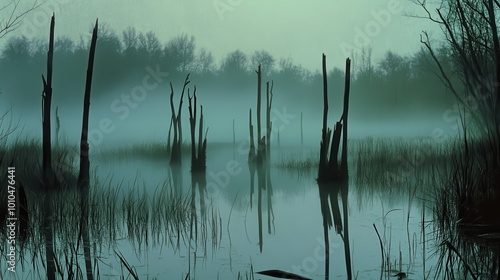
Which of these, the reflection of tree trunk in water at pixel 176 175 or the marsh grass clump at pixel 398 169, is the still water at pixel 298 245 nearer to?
the marsh grass clump at pixel 398 169

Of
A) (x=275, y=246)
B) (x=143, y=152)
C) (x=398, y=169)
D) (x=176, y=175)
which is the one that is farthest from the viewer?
(x=143, y=152)

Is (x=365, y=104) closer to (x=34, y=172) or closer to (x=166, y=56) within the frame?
(x=166, y=56)

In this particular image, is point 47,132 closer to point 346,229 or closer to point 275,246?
point 346,229

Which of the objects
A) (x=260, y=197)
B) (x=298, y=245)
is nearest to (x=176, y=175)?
(x=260, y=197)

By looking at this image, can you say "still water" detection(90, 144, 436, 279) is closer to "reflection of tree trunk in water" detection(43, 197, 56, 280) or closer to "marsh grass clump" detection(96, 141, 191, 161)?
"reflection of tree trunk in water" detection(43, 197, 56, 280)

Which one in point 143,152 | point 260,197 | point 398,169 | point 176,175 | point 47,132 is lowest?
point 260,197

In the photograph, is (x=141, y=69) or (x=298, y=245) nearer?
(x=298, y=245)

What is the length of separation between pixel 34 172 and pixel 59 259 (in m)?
5.71

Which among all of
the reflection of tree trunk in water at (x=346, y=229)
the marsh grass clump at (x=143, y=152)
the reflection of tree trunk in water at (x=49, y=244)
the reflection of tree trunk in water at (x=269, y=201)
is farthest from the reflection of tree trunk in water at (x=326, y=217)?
the marsh grass clump at (x=143, y=152)

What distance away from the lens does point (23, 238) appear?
5586 mm

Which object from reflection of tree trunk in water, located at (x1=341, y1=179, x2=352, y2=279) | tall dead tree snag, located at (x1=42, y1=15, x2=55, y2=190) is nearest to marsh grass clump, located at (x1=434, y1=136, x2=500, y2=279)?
reflection of tree trunk in water, located at (x1=341, y1=179, x2=352, y2=279)

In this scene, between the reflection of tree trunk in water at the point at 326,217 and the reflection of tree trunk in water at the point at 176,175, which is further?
the reflection of tree trunk in water at the point at 176,175

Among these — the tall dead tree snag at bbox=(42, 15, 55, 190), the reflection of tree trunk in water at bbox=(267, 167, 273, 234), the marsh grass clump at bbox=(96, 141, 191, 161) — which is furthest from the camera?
the marsh grass clump at bbox=(96, 141, 191, 161)

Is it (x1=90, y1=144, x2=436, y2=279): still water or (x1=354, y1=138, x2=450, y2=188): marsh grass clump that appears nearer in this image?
(x1=90, y1=144, x2=436, y2=279): still water
